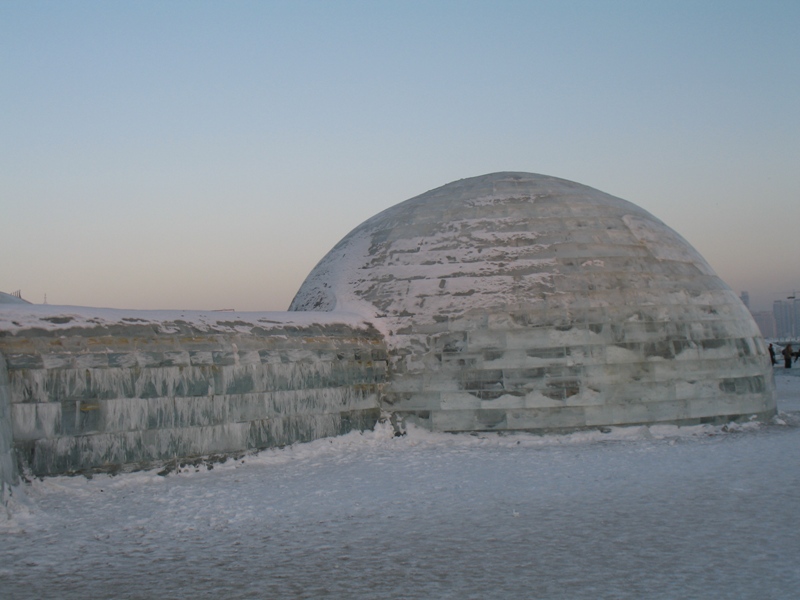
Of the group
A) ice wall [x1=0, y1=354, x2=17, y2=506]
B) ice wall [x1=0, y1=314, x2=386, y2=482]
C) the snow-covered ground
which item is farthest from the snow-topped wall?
the snow-covered ground

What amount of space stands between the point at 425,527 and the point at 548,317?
7.97m

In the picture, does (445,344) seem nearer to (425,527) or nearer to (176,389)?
(176,389)

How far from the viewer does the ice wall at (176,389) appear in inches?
463

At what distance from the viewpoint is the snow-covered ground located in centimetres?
725

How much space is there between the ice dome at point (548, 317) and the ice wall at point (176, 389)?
148cm

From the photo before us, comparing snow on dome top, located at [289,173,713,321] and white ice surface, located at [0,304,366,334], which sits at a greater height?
snow on dome top, located at [289,173,713,321]

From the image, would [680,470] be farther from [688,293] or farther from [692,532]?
[688,293]

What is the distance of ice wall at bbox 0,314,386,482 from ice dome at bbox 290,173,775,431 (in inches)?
58.2

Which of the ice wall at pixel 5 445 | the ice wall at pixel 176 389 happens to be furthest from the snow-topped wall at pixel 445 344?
the ice wall at pixel 5 445

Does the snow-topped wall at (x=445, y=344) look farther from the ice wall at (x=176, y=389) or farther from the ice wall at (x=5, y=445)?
the ice wall at (x=5, y=445)

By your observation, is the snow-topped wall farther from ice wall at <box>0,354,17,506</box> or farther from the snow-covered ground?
the snow-covered ground

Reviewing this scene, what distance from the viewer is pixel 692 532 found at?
8.84 metres

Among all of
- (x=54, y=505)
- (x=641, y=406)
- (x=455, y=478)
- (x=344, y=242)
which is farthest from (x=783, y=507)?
(x=344, y=242)

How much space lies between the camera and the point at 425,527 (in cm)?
939
